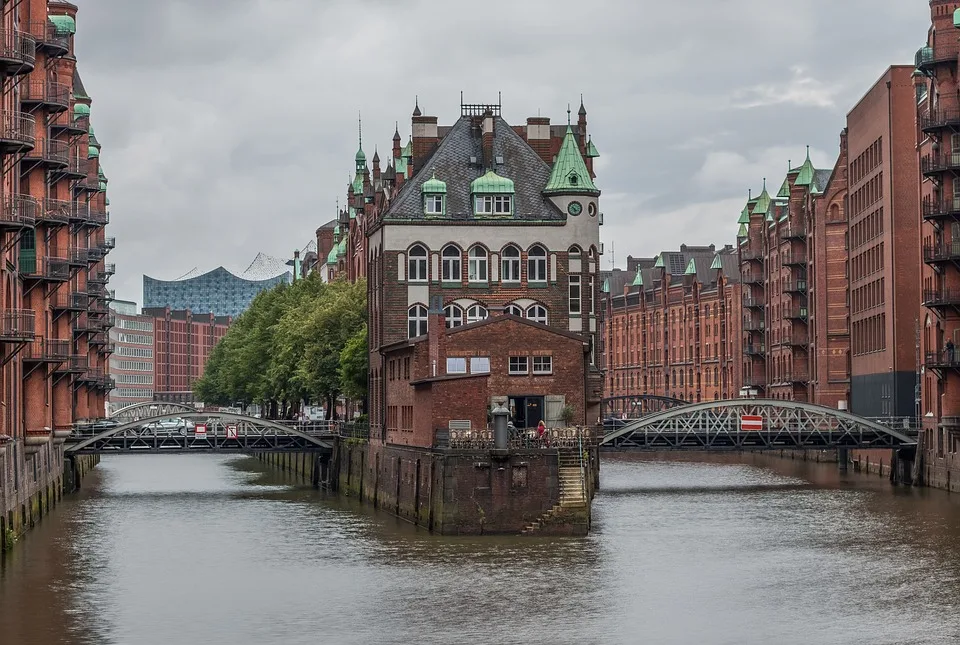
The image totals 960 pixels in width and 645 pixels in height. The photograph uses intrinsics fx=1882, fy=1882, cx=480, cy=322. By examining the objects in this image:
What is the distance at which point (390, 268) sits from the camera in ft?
286

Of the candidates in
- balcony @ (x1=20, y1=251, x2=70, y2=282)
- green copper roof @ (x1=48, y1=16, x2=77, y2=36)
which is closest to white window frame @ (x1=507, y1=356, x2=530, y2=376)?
balcony @ (x1=20, y1=251, x2=70, y2=282)

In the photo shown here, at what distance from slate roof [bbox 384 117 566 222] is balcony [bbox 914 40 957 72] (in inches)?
712

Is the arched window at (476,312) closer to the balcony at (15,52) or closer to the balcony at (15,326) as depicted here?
the balcony at (15,326)

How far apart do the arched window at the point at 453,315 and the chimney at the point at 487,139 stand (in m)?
7.64

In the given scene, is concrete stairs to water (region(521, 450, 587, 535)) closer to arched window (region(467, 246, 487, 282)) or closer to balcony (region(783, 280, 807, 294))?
arched window (region(467, 246, 487, 282))

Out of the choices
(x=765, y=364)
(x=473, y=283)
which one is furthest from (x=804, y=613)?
(x=765, y=364)

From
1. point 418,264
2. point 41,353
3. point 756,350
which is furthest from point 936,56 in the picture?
point 756,350

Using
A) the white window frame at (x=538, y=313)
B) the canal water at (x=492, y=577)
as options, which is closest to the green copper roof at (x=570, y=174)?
the white window frame at (x=538, y=313)

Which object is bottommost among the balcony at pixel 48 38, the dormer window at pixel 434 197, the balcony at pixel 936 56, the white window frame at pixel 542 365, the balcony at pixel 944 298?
the white window frame at pixel 542 365

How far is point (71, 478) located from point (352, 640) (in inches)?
2259

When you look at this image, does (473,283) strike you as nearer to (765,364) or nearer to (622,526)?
(622,526)

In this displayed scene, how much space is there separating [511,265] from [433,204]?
4623 millimetres

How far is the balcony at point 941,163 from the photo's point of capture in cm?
8456

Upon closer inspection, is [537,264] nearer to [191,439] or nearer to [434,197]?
[434,197]
